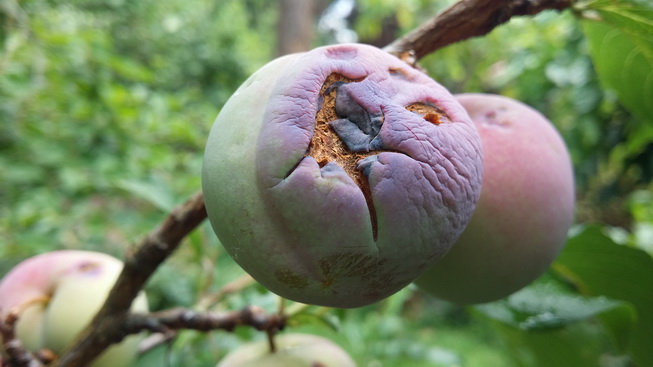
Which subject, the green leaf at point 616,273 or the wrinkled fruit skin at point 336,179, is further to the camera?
the green leaf at point 616,273

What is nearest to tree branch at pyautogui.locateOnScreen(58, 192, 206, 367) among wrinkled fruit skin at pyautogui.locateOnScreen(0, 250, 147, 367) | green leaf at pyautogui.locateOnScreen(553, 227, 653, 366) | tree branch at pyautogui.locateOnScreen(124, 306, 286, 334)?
tree branch at pyautogui.locateOnScreen(124, 306, 286, 334)

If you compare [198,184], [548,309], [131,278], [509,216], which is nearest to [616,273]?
[548,309]

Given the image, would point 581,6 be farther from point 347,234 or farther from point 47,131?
point 47,131

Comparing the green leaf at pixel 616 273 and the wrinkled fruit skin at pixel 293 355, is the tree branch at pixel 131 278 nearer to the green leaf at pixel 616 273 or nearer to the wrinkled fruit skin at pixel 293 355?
the wrinkled fruit skin at pixel 293 355

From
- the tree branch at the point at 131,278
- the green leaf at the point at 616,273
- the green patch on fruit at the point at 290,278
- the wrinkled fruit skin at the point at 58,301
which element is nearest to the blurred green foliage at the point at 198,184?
the green leaf at the point at 616,273

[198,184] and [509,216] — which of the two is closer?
[509,216]

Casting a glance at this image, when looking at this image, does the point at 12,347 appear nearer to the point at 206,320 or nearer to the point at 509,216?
the point at 206,320
